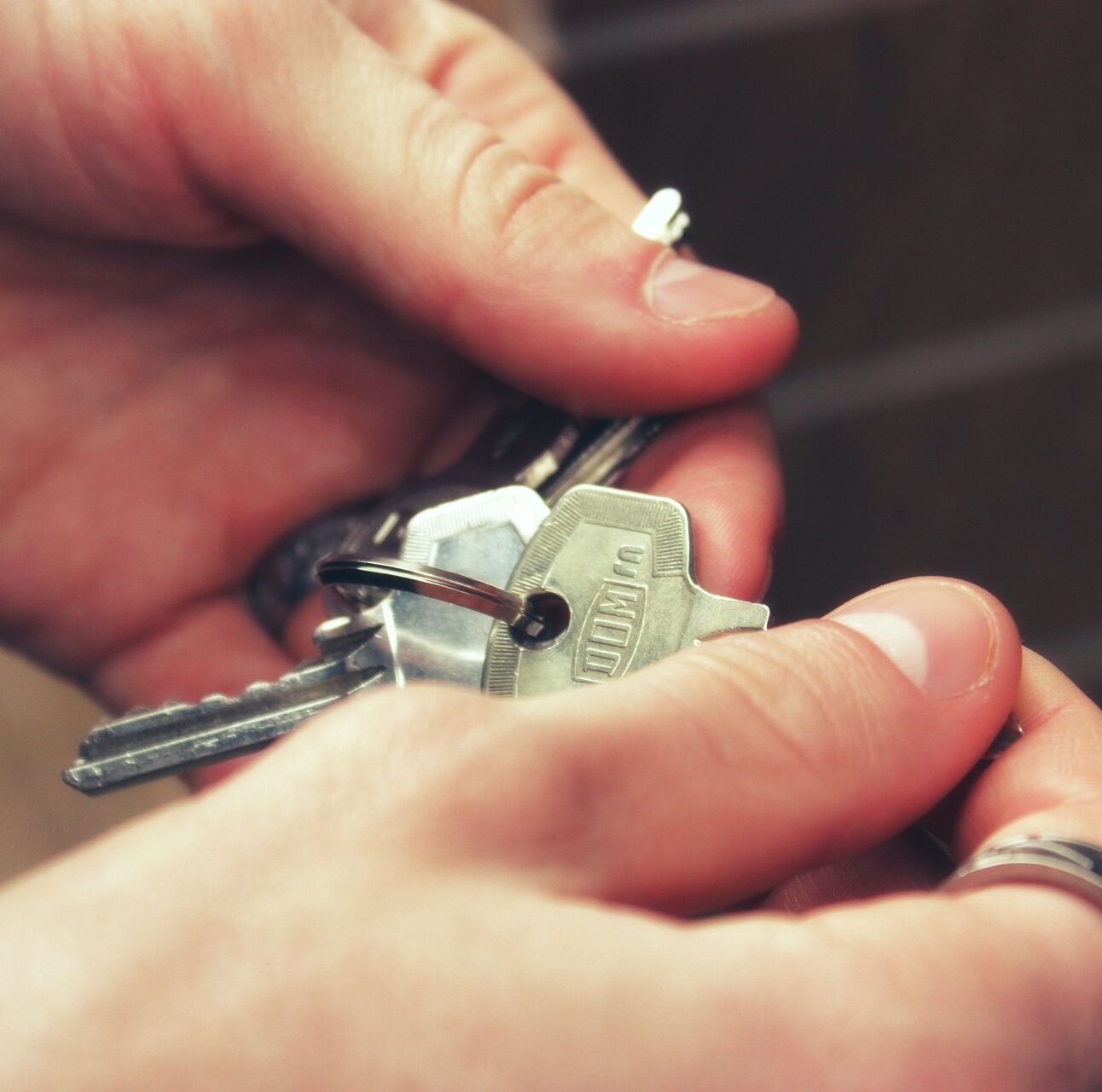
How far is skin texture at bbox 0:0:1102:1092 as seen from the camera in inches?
15.2

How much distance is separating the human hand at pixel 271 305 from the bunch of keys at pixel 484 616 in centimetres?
7

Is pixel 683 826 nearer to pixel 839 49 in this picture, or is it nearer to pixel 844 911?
pixel 844 911

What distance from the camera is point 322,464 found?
3.03 ft

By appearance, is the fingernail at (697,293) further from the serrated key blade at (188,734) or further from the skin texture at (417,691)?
the serrated key blade at (188,734)

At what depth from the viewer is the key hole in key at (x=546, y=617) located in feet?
2.09

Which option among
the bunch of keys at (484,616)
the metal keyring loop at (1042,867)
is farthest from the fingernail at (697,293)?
the metal keyring loop at (1042,867)

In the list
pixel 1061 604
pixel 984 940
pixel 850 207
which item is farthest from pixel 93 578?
pixel 1061 604

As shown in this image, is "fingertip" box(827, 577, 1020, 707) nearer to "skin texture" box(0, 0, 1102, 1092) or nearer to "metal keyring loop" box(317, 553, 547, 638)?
"skin texture" box(0, 0, 1102, 1092)

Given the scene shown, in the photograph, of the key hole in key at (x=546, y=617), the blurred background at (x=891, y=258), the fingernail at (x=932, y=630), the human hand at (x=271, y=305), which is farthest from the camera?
the blurred background at (x=891, y=258)

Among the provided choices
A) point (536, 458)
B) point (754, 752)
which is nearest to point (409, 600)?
point (536, 458)

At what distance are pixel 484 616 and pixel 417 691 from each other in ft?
0.73

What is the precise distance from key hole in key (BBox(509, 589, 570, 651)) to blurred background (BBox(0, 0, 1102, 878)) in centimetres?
62

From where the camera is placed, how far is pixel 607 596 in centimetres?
64

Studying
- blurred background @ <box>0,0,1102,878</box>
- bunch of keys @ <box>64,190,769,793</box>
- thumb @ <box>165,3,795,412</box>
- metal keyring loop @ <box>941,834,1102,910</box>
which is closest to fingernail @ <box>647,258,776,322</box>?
thumb @ <box>165,3,795,412</box>
